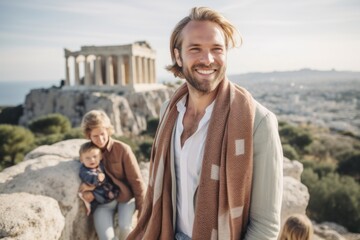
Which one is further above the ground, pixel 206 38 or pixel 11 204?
pixel 206 38

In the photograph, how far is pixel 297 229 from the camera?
10.3 ft

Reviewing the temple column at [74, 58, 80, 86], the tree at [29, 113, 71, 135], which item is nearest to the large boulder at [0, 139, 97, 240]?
the tree at [29, 113, 71, 135]

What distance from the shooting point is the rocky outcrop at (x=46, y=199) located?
2823mm

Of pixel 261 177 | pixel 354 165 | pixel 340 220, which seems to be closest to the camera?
pixel 261 177

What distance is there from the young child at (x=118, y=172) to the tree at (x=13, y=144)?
15.1 meters

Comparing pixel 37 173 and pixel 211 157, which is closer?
pixel 211 157

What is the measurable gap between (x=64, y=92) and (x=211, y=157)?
114ft

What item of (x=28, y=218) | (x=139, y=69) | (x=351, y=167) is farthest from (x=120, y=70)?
(x=28, y=218)

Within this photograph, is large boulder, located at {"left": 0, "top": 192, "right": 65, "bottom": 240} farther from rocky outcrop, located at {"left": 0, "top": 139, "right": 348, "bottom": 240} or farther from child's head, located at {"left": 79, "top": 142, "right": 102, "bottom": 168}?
child's head, located at {"left": 79, "top": 142, "right": 102, "bottom": 168}

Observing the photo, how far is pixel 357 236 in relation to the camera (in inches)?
313

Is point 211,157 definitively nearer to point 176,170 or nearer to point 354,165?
point 176,170

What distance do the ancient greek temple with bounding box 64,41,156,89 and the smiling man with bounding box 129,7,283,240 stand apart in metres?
32.4

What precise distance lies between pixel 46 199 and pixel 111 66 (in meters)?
34.2

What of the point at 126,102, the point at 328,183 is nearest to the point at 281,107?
the point at 126,102
